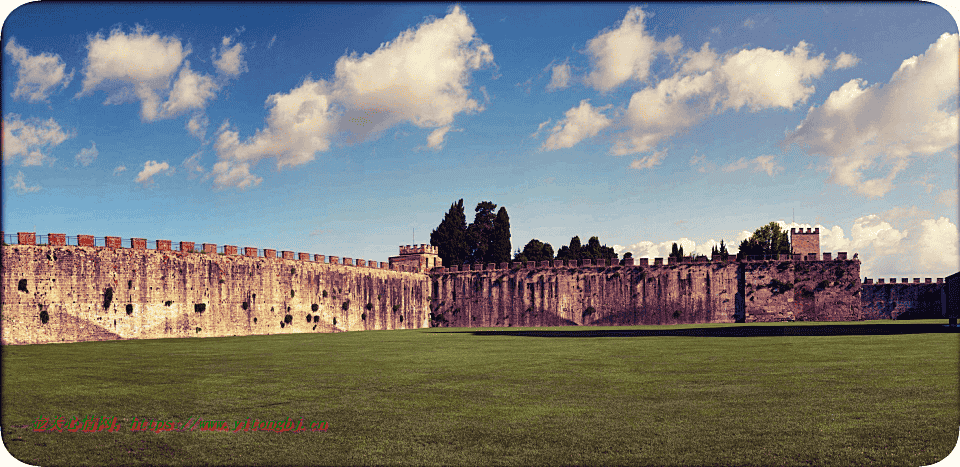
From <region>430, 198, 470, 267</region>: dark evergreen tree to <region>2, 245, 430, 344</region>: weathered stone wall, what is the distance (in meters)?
18.9

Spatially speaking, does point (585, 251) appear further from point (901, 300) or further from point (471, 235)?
point (901, 300)

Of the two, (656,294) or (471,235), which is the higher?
(471,235)

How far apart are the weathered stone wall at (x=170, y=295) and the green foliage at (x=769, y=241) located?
54308 millimetres

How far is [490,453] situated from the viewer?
22.7ft

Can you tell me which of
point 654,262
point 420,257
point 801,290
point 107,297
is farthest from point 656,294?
point 107,297

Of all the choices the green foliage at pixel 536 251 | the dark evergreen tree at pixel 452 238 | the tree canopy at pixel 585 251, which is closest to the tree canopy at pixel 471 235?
the dark evergreen tree at pixel 452 238

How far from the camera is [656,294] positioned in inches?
2240

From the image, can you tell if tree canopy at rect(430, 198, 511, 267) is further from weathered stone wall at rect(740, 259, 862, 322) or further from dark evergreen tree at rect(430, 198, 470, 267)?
weathered stone wall at rect(740, 259, 862, 322)

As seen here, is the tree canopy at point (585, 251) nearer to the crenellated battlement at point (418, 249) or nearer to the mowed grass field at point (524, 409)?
the crenellated battlement at point (418, 249)

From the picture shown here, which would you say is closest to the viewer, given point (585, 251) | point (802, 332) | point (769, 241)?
point (802, 332)

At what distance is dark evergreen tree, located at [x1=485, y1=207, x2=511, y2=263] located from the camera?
72688 millimetres

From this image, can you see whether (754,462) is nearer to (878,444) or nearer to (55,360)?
(878,444)

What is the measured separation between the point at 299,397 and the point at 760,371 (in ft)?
29.6

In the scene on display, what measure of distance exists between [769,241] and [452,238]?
45835 mm
